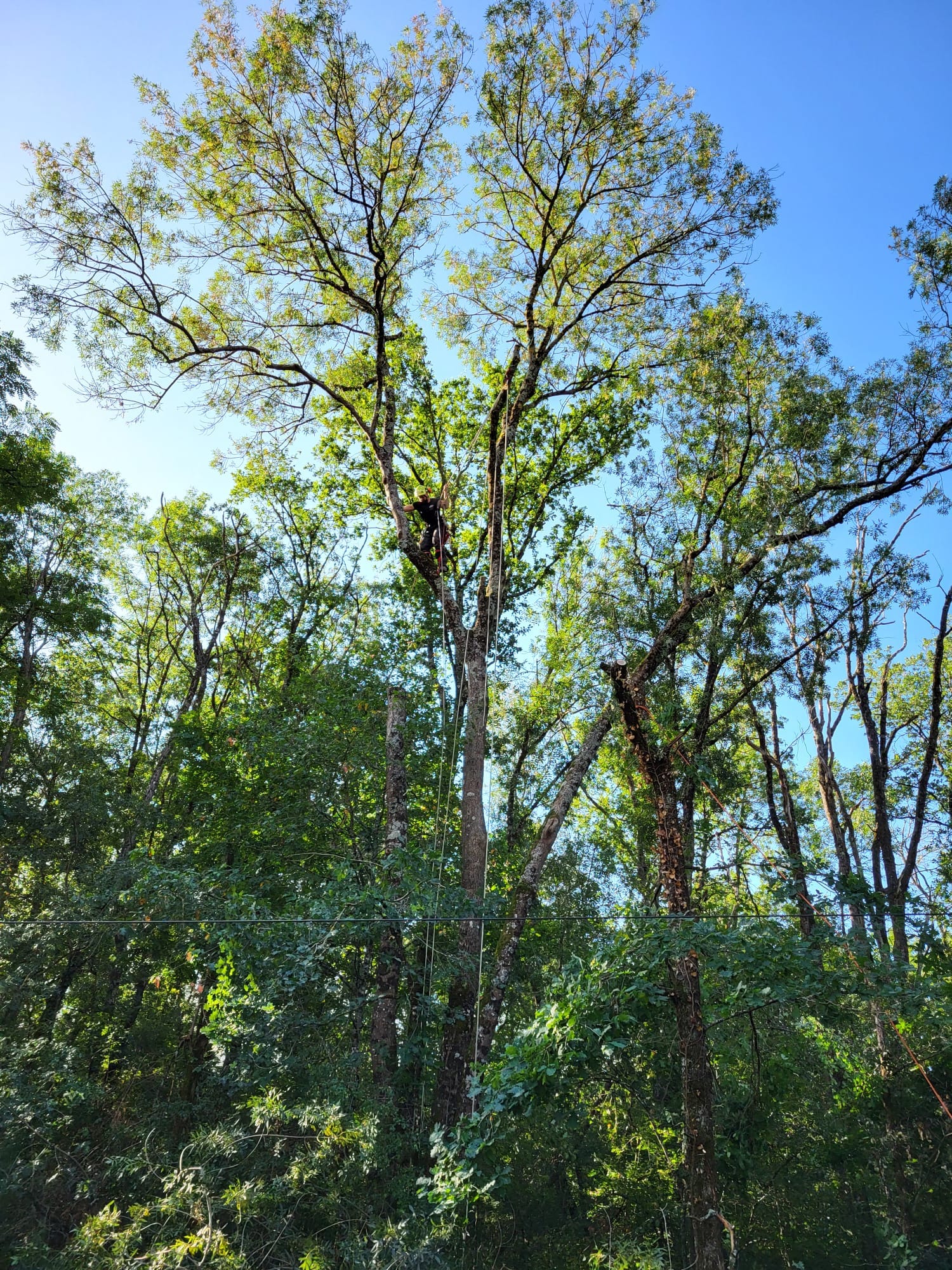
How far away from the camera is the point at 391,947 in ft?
22.6

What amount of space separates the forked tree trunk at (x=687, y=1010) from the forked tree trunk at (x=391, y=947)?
2.23m

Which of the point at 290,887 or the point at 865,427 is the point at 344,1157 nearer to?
the point at 290,887

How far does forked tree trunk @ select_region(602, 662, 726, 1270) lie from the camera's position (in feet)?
17.1

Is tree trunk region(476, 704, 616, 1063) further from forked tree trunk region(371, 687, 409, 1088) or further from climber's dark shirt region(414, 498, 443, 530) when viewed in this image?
climber's dark shirt region(414, 498, 443, 530)

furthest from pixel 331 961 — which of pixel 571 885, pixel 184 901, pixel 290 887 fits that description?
pixel 571 885

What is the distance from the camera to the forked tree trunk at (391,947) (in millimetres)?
6816

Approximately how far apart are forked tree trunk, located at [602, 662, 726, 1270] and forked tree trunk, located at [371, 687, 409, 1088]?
7.31ft

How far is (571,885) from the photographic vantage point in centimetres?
1205

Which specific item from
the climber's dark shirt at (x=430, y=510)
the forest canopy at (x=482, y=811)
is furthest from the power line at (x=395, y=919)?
the climber's dark shirt at (x=430, y=510)

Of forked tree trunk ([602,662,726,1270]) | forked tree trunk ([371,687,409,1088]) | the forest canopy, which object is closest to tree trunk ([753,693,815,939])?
the forest canopy

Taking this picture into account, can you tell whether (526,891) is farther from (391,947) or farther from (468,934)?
(391,947)

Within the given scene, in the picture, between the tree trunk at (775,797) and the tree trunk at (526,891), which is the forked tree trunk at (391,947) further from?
the tree trunk at (775,797)

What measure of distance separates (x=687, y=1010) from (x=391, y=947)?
2684 mm

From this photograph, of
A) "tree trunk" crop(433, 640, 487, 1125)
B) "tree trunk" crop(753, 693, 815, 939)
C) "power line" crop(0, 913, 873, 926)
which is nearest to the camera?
"power line" crop(0, 913, 873, 926)
